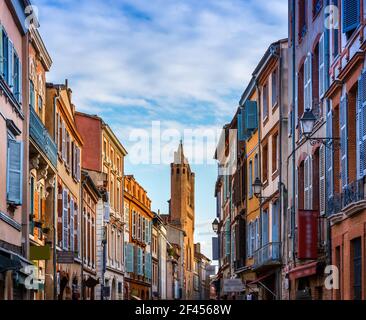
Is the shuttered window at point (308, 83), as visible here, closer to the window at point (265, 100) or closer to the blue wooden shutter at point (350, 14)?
the blue wooden shutter at point (350, 14)

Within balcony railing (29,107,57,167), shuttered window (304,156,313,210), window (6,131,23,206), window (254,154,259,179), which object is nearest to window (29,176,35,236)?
balcony railing (29,107,57,167)

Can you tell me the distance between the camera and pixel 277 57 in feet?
104

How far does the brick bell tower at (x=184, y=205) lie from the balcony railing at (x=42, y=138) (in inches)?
3827

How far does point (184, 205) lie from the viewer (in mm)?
136625

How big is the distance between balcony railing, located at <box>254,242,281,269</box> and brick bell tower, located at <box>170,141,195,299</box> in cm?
9334

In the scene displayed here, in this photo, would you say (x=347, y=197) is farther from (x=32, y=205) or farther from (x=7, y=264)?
(x=32, y=205)

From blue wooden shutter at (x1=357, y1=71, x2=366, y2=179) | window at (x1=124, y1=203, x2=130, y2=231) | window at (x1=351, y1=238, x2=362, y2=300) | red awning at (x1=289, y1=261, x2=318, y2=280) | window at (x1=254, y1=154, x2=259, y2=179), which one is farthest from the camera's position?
window at (x1=124, y1=203, x2=130, y2=231)

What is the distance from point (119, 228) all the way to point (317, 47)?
35.3 metres

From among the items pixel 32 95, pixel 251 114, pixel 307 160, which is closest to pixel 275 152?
pixel 251 114

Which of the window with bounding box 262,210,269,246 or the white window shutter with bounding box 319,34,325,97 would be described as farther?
the window with bounding box 262,210,269,246

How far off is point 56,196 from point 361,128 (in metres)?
17.1

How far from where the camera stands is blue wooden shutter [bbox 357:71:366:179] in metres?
17.7

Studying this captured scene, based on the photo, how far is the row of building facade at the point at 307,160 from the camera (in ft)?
62.5

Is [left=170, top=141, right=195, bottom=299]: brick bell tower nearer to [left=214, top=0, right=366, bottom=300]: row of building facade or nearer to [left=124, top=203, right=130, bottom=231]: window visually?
[left=124, top=203, right=130, bottom=231]: window
